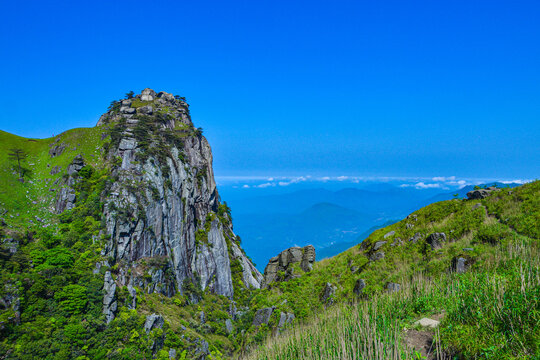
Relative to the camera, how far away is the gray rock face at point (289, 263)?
893 inches

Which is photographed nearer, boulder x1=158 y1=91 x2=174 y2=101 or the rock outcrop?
the rock outcrop

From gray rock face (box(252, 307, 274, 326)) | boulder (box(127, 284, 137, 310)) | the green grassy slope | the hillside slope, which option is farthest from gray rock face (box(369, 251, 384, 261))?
the green grassy slope

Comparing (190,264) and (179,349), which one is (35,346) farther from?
(190,264)

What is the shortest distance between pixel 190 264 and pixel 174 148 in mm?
43715

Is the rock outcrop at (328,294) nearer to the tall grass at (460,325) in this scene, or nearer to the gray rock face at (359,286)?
the gray rock face at (359,286)

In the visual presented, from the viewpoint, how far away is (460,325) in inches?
196

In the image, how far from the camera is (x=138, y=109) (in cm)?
9794

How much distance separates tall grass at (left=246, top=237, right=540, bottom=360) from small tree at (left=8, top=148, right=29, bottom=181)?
252ft

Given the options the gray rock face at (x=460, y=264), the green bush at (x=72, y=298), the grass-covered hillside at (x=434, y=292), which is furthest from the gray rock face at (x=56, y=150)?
the gray rock face at (x=460, y=264)

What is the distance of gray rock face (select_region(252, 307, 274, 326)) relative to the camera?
663 inches

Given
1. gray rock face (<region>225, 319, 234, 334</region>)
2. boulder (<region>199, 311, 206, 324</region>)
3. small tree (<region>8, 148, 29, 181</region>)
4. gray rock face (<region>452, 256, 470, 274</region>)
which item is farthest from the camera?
gray rock face (<region>225, 319, 234, 334</region>)

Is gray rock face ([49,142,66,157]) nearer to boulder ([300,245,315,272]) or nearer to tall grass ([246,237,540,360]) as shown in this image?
boulder ([300,245,315,272])

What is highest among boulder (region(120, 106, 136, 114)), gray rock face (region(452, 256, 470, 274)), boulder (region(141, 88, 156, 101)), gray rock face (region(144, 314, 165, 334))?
boulder (region(141, 88, 156, 101))

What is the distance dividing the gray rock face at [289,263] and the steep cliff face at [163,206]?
48.2 metres
